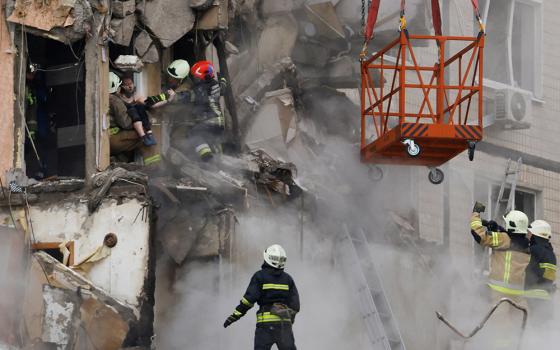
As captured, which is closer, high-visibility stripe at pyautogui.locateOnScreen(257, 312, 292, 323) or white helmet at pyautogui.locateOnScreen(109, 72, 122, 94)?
high-visibility stripe at pyautogui.locateOnScreen(257, 312, 292, 323)

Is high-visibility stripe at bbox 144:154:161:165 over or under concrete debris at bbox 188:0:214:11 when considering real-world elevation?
under

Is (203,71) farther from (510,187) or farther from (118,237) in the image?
(510,187)

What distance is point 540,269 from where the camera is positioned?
56.4 ft

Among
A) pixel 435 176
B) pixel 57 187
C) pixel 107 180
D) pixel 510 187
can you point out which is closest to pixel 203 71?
pixel 107 180

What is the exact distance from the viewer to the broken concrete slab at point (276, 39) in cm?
1947

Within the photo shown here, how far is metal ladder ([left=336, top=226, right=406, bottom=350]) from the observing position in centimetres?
1811

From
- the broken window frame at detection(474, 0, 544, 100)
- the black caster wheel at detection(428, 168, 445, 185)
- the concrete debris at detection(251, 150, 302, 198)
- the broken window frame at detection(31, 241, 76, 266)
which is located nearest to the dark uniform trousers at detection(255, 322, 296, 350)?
the broken window frame at detection(31, 241, 76, 266)

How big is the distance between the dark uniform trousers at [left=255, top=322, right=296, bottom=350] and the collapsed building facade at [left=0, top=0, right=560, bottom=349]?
52.7 inches

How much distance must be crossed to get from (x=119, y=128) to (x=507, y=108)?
23.8 feet

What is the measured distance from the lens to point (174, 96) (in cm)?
1741

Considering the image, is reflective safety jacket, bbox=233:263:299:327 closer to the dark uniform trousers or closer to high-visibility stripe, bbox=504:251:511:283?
the dark uniform trousers

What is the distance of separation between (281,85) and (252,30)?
878 mm

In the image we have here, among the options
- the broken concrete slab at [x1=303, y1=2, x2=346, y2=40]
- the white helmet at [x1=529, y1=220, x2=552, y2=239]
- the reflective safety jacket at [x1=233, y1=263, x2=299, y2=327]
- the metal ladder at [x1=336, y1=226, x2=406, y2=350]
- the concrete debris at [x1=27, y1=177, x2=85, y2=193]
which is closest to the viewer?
the reflective safety jacket at [x1=233, y1=263, x2=299, y2=327]

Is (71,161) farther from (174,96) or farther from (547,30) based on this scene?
(547,30)
